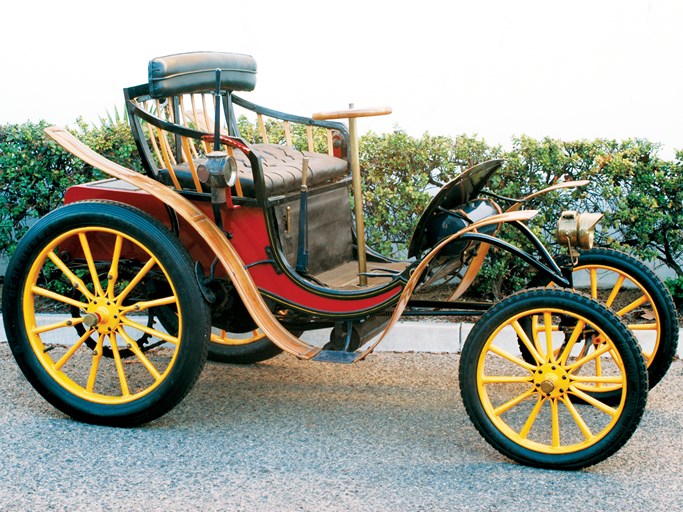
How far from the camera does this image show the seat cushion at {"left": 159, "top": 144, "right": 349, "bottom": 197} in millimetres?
3849

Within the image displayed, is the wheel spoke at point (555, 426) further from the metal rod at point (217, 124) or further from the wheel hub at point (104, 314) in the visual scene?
the wheel hub at point (104, 314)

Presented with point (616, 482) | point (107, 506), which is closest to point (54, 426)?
point (107, 506)

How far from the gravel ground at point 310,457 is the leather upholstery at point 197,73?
1385 mm

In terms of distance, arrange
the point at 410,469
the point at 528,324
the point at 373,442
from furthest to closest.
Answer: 1. the point at 528,324
2. the point at 373,442
3. the point at 410,469

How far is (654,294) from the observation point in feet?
12.6

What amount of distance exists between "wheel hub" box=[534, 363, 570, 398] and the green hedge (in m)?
1.80

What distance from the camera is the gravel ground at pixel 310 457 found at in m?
3.26

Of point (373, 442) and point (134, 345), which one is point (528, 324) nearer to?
point (373, 442)

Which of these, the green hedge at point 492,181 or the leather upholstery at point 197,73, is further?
the green hedge at point 492,181

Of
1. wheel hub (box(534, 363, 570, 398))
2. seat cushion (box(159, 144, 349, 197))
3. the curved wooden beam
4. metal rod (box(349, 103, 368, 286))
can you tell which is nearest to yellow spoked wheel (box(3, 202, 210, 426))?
the curved wooden beam

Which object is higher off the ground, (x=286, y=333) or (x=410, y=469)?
(x=286, y=333)

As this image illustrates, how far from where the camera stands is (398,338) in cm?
505

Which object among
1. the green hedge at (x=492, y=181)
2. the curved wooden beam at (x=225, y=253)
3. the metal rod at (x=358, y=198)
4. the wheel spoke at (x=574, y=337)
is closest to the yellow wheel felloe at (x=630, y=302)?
the green hedge at (x=492, y=181)

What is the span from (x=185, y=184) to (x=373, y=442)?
4.34ft
